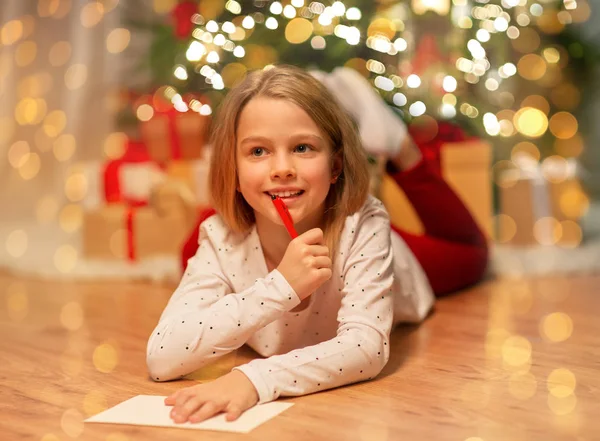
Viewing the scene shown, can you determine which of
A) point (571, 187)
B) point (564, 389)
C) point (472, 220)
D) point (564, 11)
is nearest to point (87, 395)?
point (564, 389)

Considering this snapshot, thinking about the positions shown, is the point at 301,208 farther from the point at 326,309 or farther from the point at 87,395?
the point at 87,395

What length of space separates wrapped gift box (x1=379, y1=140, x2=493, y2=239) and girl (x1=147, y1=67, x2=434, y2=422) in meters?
0.90

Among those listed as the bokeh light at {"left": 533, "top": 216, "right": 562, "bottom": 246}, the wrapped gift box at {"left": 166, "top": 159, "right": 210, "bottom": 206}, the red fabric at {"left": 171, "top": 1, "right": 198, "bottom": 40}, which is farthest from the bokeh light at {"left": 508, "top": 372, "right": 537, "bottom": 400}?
the red fabric at {"left": 171, "top": 1, "right": 198, "bottom": 40}

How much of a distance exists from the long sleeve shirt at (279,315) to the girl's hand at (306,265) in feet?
0.04

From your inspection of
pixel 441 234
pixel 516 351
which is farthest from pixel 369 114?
pixel 516 351

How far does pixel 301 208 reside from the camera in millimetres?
1134

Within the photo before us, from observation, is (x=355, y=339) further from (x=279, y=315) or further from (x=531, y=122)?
(x=531, y=122)

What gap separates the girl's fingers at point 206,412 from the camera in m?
0.94

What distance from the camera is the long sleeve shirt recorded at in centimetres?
105

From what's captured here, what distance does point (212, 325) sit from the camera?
1087 millimetres

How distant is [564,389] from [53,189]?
2271 mm

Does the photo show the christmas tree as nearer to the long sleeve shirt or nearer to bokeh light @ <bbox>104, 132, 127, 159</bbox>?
bokeh light @ <bbox>104, 132, 127, 159</bbox>

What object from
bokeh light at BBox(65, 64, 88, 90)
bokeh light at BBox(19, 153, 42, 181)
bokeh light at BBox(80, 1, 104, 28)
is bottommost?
bokeh light at BBox(19, 153, 42, 181)

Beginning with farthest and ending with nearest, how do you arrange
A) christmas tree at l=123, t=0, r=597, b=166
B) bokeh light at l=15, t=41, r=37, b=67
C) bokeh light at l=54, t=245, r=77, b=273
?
bokeh light at l=15, t=41, r=37, b=67 → bokeh light at l=54, t=245, r=77, b=273 → christmas tree at l=123, t=0, r=597, b=166
